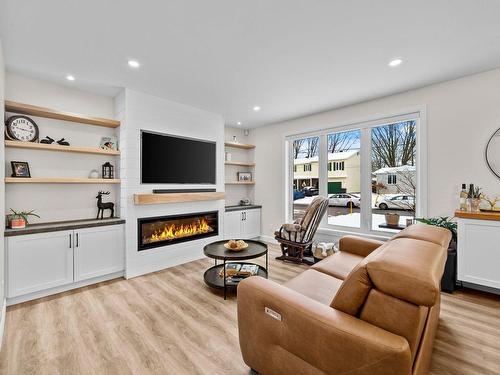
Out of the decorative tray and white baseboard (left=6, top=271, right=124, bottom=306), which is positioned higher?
the decorative tray

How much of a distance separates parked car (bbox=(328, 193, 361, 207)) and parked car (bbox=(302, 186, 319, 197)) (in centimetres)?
32

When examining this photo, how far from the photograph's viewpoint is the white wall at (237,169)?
527 cm

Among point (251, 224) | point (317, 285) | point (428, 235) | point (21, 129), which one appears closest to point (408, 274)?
point (428, 235)

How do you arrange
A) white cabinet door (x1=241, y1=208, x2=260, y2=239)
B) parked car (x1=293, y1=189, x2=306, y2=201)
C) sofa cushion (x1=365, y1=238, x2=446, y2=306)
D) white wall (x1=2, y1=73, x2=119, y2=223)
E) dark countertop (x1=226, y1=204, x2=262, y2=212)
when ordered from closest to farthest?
sofa cushion (x1=365, y1=238, x2=446, y2=306)
white wall (x1=2, y1=73, x2=119, y2=223)
dark countertop (x1=226, y1=204, x2=262, y2=212)
parked car (x1=293, y1=189, x2=306, y2=201)
white cabinet door (x1=241, y1=208, x2=260, y2=239)

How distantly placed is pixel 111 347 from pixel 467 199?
3902 millimetres

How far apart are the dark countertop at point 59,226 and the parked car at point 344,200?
3.45m

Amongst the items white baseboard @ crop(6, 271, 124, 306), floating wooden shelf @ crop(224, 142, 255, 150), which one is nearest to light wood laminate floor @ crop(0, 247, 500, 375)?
white baseboard @ crop(6, 271, 124, 306)

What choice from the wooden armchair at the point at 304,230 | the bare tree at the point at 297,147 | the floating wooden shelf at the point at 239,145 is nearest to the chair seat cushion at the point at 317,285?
the wooden armchair at the point at 304,230

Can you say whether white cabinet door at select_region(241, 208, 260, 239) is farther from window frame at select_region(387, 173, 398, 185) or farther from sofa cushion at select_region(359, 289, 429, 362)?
sofa cushion at select_region(359, 289, 429, 362)

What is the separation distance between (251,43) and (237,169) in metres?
3.36

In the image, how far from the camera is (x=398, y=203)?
3631 millimetres

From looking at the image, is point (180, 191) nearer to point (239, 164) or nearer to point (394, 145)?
point (239, 164)

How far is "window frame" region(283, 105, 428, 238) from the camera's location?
3.25 m

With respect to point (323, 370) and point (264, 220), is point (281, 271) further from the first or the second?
point (323, 370)
